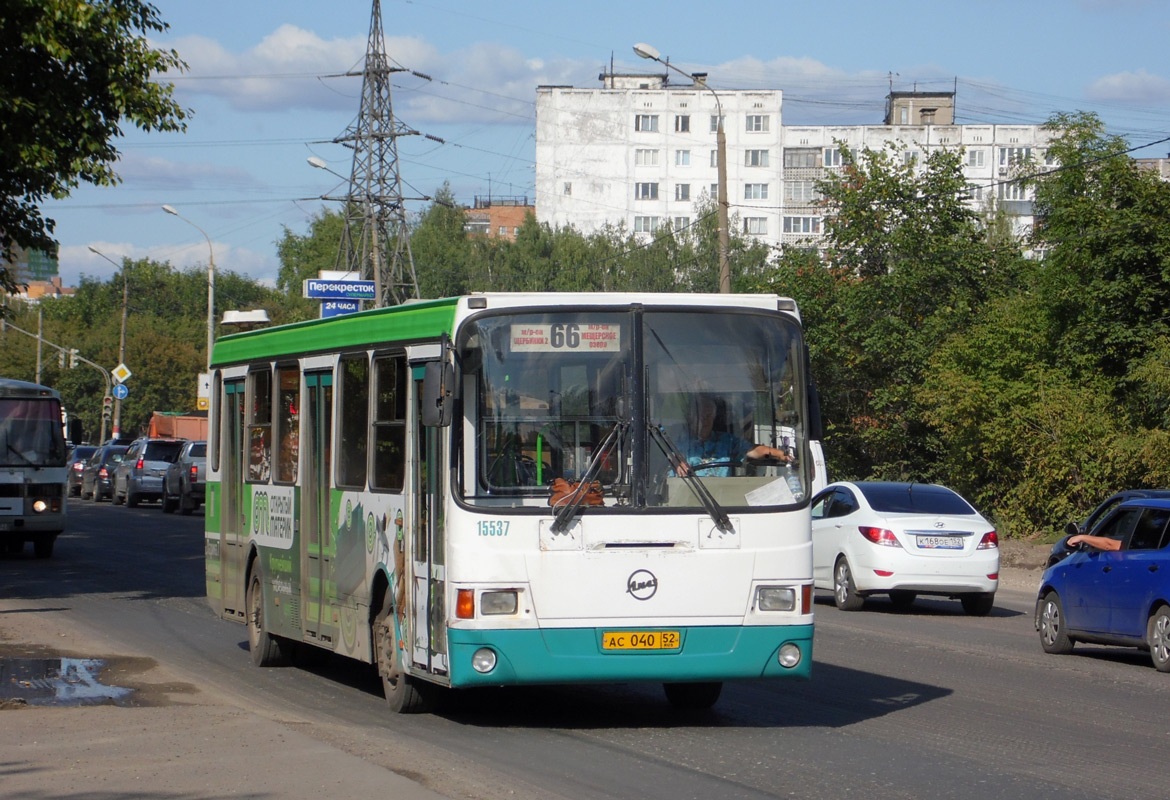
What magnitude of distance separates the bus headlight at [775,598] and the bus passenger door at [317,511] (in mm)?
3402

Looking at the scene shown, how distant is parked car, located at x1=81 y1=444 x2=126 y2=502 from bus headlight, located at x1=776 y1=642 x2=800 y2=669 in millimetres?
45969

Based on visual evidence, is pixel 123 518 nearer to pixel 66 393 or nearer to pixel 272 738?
pixel 272 738

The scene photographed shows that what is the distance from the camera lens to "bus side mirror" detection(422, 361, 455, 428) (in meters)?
8.92

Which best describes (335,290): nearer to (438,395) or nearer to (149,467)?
(149,467)

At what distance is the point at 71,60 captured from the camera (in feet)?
60.3

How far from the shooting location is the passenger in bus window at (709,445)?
9297mm

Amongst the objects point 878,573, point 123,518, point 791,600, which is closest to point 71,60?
point 878,573

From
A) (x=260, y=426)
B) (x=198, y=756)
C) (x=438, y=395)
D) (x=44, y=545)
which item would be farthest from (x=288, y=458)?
(x=44, y=545)

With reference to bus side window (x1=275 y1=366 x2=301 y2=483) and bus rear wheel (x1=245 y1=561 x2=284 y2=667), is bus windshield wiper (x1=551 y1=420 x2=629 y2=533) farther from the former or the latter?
bus rear wheel (x1=245 y1=561 x2=284 y2=667)

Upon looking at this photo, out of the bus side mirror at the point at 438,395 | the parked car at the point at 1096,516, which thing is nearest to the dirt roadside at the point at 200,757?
the bus side mirror at the point at 438,395

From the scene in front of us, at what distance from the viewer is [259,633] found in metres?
12.9

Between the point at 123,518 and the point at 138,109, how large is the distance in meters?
23.9

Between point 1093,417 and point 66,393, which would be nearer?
point 1093,417

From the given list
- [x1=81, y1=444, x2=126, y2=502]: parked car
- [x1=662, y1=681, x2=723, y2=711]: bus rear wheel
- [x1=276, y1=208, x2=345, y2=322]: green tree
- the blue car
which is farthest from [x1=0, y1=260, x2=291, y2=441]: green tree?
[x1=662, y1=681, x2=723, y2=711]: bus rear wheel
